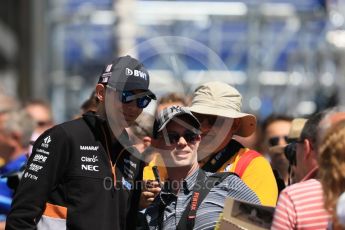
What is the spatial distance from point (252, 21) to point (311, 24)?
949 millimetres

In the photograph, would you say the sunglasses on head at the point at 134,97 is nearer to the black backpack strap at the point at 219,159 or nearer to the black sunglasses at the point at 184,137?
the black sunglasses at the point at 184,137

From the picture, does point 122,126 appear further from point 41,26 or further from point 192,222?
point 41,26

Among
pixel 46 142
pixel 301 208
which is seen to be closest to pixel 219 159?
pixel 46 142

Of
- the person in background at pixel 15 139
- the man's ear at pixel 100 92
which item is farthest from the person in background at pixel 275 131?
the man's ear at pixel 100 92

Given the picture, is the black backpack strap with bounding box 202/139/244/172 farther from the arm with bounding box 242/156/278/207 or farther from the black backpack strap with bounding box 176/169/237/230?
the black backpack strap with bounding box 176/169/237/230

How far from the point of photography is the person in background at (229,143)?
5523 mm

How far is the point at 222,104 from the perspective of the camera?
233 inches

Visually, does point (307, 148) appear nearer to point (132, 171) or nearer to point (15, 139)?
point (132, 171)

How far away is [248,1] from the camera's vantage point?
1456 cm

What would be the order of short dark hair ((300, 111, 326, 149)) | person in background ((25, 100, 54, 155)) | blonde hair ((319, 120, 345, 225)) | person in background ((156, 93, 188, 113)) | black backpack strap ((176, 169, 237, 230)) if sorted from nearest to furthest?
blonde hair ((319, 120, 345, 225)), black backpack strap ((176, 169, 237, 230)), short dark hair ((300, 111, 326, 149)), person in background ((156, 93, 188, 113)), person in background ((25, 100, 54, 155))

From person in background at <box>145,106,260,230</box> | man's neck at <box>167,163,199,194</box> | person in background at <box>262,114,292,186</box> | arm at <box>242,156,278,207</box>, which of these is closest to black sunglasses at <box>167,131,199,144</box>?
person in background at <box>145,106,260,230</box>

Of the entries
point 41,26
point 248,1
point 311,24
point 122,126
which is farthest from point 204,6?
point 122,126

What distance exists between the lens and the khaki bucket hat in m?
5.81

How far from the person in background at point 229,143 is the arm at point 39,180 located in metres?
0.94
